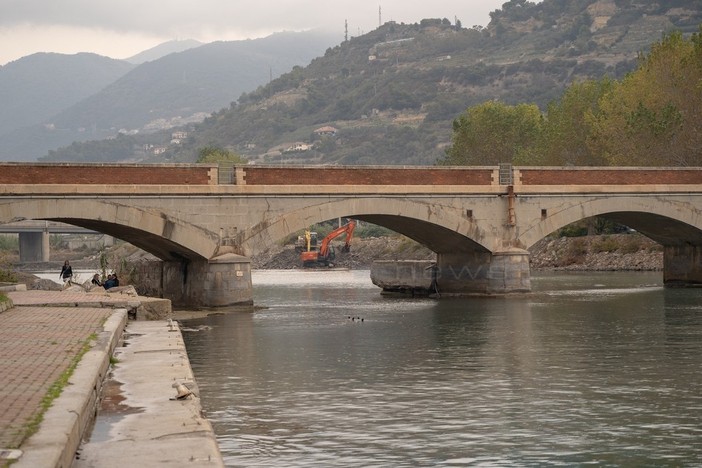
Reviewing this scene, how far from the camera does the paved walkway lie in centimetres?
1303

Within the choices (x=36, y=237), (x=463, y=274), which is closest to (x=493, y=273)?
(x=463, y=274)

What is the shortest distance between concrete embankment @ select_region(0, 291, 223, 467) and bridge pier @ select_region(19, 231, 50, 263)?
360 feet

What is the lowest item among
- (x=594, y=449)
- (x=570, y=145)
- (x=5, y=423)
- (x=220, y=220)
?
(x=594, y=449)

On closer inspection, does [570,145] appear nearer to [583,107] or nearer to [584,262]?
[583,107]

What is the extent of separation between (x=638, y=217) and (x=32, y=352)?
40235 mm

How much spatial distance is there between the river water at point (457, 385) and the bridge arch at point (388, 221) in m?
2.97

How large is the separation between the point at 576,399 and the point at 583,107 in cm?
6396

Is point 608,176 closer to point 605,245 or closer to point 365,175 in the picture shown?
point 365,175

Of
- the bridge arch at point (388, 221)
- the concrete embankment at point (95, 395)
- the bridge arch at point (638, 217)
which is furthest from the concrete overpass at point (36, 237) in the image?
the concrete embankment at point (95, 395)

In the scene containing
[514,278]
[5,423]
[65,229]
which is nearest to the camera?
[5,423]

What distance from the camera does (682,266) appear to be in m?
57.8

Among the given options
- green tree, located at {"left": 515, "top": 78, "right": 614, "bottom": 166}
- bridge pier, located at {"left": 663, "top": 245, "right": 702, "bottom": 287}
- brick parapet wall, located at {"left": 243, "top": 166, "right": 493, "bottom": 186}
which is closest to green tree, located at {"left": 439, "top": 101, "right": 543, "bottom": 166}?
green tree, located at {"left": 515, "top": 78, "right": 614, "bottom": 166}

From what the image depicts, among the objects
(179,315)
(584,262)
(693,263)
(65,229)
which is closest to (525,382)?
(179,315)

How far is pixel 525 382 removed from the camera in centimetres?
2319
